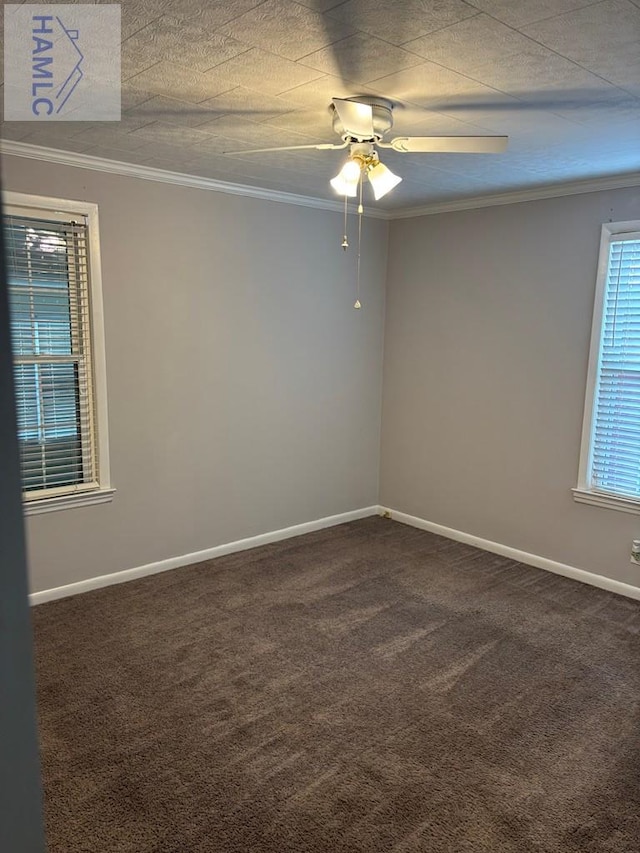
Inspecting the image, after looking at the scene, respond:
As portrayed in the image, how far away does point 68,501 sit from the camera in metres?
3.59

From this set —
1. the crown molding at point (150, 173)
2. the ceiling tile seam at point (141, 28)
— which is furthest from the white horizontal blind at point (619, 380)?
the ceiling tile seam at point (141, 28)

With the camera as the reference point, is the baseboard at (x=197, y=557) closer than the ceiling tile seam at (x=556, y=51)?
No

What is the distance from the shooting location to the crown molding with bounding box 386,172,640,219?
11.8 ft

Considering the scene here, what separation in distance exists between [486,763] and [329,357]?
3054mm

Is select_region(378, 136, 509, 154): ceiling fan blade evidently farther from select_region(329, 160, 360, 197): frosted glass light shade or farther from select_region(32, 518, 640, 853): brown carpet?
select_region(32, 518, 640, 853): brown carpet

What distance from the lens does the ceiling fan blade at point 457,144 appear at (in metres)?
2.23

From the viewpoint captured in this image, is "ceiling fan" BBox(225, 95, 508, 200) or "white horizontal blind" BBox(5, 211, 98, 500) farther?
"white horizontal blind" BBox(5, 211, 98, 500)

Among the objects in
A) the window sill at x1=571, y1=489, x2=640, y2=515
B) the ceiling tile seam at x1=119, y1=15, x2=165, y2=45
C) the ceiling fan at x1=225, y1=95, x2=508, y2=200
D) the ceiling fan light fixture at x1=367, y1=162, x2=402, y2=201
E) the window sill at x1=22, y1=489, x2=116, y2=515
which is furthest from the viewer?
the window sill at x1=571, y1=489, x2=640, y2=515

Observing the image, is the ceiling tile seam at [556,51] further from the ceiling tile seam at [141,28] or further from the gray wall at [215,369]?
the gray wall at [215,369]

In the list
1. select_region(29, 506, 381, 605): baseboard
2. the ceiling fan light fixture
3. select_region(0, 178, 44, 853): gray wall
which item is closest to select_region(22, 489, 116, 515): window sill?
select_region(29, 506, 381, 605): baseboard

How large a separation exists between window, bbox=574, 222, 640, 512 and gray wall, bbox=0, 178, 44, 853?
3.72 m

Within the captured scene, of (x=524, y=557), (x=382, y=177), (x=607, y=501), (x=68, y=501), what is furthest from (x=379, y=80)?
(x=524, y=557)

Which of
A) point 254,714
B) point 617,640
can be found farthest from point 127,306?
point 617,640

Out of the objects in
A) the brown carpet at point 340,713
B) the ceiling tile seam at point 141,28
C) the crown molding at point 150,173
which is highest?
the crown molding at point 150,173
